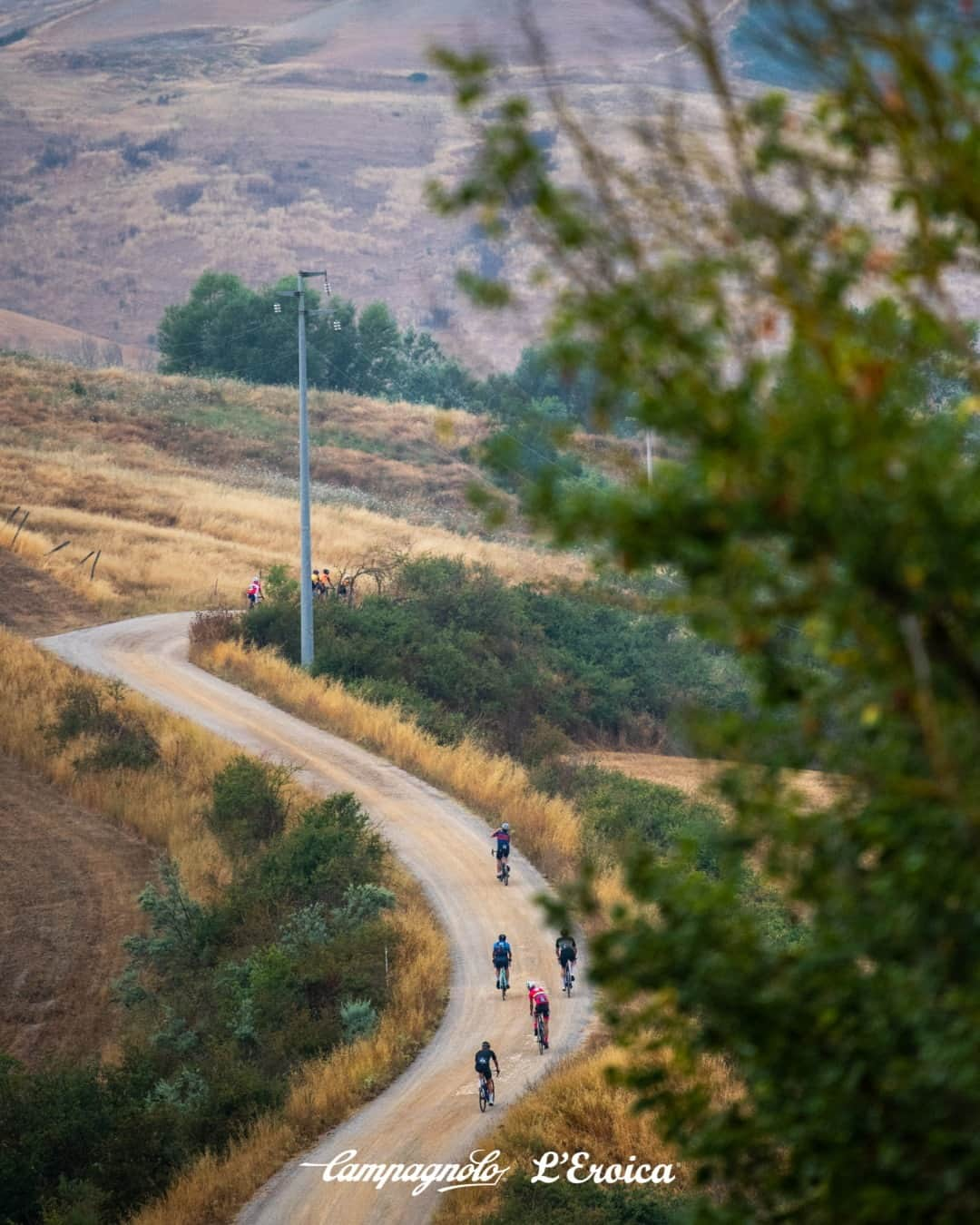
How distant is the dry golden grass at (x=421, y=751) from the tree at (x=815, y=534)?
2106 cm

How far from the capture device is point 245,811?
92.0 ft

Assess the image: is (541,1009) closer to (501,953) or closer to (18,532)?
(501,953)

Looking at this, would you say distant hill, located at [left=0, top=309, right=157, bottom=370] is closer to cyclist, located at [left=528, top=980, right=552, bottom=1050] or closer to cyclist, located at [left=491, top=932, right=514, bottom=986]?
cyclist, located at [left=491, top=932, right=514, bottom=986]

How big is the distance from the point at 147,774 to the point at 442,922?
9801mm

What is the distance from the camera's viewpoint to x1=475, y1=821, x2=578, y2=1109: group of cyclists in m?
16.7

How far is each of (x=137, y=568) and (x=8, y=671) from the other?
14852mm

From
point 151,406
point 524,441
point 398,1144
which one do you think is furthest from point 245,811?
point 151,406

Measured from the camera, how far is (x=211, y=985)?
2231 cm

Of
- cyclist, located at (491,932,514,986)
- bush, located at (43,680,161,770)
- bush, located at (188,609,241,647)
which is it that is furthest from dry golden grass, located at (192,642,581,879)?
cyclist, located at (491,932,514,986)

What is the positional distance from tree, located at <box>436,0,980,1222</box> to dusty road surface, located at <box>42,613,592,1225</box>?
2391 millimetres

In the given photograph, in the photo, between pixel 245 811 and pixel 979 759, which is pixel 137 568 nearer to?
pixel 245 811

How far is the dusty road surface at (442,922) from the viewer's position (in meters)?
15.2

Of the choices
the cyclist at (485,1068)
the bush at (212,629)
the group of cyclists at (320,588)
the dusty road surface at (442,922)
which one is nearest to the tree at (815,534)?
the dusty road surface at (442,922)

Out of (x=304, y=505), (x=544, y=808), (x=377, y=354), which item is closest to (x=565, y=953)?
(x=544, y=808)
